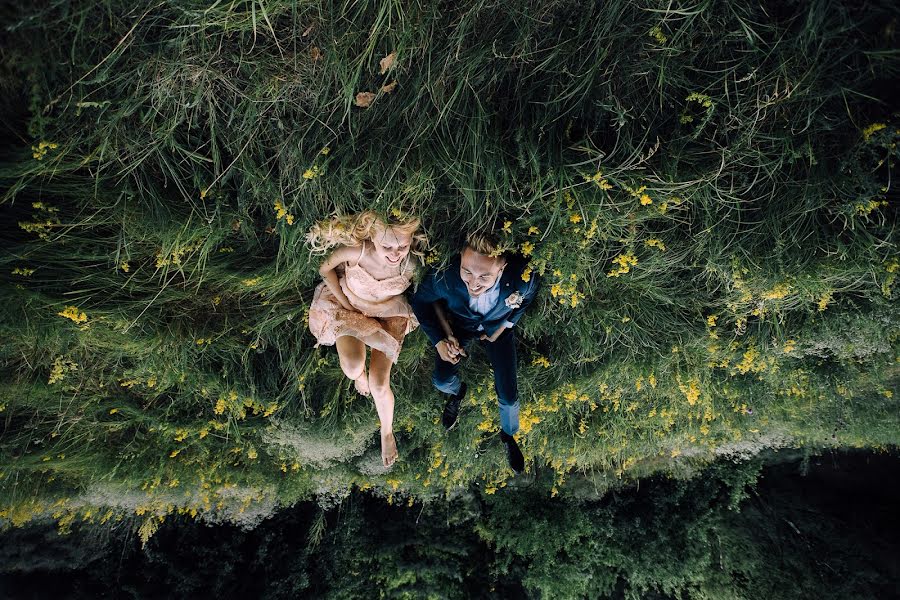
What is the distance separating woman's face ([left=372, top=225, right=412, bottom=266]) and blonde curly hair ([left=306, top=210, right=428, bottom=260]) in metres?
0.01

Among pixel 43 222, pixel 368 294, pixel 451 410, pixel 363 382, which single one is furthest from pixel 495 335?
pixel 43 222

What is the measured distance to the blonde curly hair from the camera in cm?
241

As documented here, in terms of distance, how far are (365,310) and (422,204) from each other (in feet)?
2.54

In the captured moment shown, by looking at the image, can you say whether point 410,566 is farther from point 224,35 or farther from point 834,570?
point 224,35

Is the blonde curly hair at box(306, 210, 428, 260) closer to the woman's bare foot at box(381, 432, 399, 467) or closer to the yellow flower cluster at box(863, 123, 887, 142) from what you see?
the woman's bare foot at box(381, 432, 399, 467)

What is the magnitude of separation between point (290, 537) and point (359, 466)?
103 centimetres

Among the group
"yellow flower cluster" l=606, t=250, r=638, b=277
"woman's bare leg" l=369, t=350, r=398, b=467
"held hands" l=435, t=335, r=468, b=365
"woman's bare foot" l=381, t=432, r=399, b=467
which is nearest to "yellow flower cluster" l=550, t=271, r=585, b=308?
"yellow flower cluster" l=606, t=250, r=638, b=277

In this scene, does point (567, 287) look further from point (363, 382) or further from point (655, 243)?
point (363, 382)

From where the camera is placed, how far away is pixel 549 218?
2.45 metres

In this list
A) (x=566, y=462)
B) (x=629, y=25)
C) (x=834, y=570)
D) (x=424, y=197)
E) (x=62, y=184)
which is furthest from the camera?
(x=834, y=570)

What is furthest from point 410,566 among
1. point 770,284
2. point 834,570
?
point 834,570

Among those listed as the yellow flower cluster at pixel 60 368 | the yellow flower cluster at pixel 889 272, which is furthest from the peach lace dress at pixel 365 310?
the yellow flower cluster at pixel 889 272

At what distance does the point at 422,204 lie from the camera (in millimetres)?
2447

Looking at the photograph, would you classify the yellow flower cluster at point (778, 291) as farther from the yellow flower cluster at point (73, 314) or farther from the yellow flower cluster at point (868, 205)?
the yellow flower cluster at point (73, 314)
